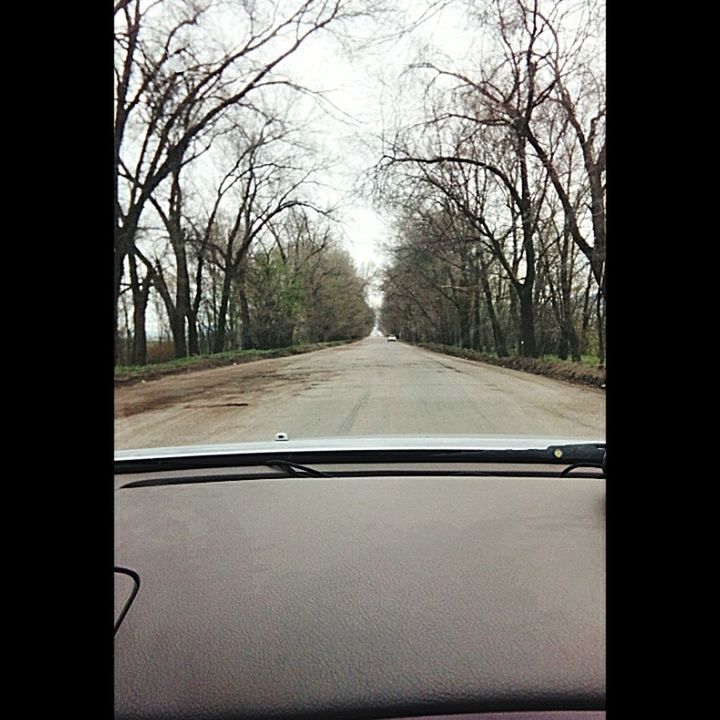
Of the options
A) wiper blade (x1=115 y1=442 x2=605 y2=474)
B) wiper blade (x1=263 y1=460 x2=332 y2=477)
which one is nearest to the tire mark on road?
wiper blade (x1=115 y1=442 x2=605 y2=474)

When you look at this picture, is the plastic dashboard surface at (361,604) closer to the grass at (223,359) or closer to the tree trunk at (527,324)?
the grass at (223,359)

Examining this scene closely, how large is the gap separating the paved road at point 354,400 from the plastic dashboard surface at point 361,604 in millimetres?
717

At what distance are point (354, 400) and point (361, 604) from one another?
211cm

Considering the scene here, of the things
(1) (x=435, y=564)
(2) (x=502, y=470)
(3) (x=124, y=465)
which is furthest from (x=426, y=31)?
(1) (x=435, y=564)

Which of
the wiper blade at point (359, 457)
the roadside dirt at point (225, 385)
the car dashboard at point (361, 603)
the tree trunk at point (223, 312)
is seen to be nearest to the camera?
the car dashboard at point (361, 603)

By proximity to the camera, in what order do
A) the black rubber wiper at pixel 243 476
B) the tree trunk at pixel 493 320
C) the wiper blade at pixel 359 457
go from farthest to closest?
the tree trunk at pixel 493 320, the wiper blade at pixel 359 457, the black rubber wiper at pixel 243 476

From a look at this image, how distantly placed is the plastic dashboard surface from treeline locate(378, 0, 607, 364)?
1358 mm

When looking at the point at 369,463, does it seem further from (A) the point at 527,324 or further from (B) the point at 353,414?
(A) the point at 527,324

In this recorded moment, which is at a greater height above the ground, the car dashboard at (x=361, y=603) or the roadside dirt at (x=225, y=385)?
the roadside dirt at (x=225, y=385)

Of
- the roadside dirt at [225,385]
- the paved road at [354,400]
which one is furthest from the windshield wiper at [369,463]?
the roadside dirt at [225,385]

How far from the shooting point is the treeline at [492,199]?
336 centimetres

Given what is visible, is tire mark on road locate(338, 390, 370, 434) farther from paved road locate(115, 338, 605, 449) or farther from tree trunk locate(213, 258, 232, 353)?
tree trunk locate(213, 258, 232, 353)

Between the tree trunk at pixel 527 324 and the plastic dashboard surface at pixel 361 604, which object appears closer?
the plastic dashboard surface at pixel 361 604

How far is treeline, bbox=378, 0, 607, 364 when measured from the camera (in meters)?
3.36
